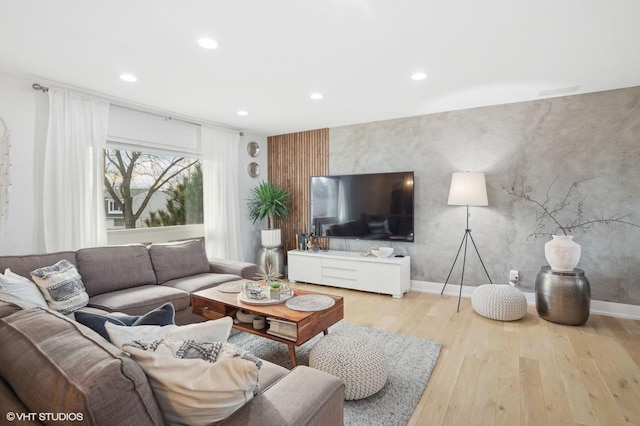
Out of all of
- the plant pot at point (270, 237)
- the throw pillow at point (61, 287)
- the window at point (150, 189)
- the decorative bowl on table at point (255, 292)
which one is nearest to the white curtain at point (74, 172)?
the window at point (150, 189)

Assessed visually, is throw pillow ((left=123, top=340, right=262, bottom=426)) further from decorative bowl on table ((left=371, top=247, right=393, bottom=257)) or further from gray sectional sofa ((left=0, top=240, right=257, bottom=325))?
decorative bowl on table ((left=371, top=247, right=393, bottom=257))

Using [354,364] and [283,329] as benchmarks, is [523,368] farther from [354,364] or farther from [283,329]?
[283,329]

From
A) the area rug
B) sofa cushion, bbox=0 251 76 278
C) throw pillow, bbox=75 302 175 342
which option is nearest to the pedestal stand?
the area rug

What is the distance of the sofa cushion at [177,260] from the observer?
3.35m

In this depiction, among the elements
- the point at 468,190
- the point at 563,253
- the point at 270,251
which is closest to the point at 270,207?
the point at 270,251

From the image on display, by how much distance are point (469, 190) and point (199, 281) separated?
3132 mm

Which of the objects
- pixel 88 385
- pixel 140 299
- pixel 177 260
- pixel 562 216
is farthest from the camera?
pixel 562 216

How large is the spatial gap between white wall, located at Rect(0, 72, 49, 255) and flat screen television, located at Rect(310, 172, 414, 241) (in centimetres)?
331

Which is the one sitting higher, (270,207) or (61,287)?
(270,207)

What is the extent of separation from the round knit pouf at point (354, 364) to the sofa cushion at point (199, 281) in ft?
4.98

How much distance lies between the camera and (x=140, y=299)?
2680 mm

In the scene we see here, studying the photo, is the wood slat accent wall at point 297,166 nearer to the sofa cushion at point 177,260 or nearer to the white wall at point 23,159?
the sofa cushion at point 177,260

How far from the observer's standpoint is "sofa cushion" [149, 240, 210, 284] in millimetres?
3352
